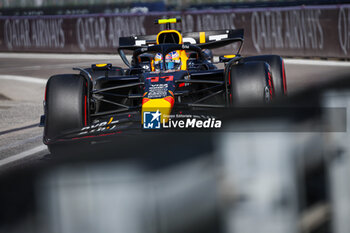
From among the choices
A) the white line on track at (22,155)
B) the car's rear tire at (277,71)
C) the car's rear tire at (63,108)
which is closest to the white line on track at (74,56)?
the car's rear tire at (277,71)

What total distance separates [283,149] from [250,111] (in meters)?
0.28

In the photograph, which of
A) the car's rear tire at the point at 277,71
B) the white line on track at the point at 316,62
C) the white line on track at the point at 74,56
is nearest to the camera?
the car's rear tire at the point at 277,71

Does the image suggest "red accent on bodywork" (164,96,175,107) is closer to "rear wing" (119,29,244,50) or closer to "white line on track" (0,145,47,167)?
"white line on track" (0,145,47,167)

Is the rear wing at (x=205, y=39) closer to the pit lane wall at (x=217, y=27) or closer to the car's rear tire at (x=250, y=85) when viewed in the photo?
the car's rear tire at (x=250, y=85)

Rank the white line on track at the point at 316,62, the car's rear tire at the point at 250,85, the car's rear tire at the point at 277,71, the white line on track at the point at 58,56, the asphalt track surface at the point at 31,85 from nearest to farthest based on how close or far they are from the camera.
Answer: the car's rear tire at the point at 250,85
the asphalt track surface at the point at 31,85
the car's rear tire at the point at 277,71
the white line on track at the point at 316,62
the white line on track at the point at 58,56

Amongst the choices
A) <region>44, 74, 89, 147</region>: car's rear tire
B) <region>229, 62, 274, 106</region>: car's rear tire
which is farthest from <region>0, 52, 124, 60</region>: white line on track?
<region>229, 62, 274, 106</region>: car's rear tire

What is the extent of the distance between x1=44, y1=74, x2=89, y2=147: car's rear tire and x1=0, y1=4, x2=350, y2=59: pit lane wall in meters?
13.0

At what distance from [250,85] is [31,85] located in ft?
32.2

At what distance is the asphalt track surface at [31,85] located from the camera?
709 cm

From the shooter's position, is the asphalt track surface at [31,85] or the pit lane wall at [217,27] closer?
the asphalt track surface at [31,85]

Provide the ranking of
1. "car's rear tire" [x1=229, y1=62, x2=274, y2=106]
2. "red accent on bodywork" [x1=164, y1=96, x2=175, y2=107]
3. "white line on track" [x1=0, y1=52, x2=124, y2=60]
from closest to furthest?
1. "car's rear tire" [x1=229, y1=62, x2=274, y2=106]
2. "red accent on bodywork" [x1=164, y1=96, x2=175, y2=107]
3. "white line on track" [x1=0, y1=52, x2=124, y2=60]

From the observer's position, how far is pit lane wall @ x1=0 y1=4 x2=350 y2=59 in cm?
1794

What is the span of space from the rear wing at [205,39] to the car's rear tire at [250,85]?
3008 mm

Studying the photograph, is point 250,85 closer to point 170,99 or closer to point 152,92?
point 170,99
